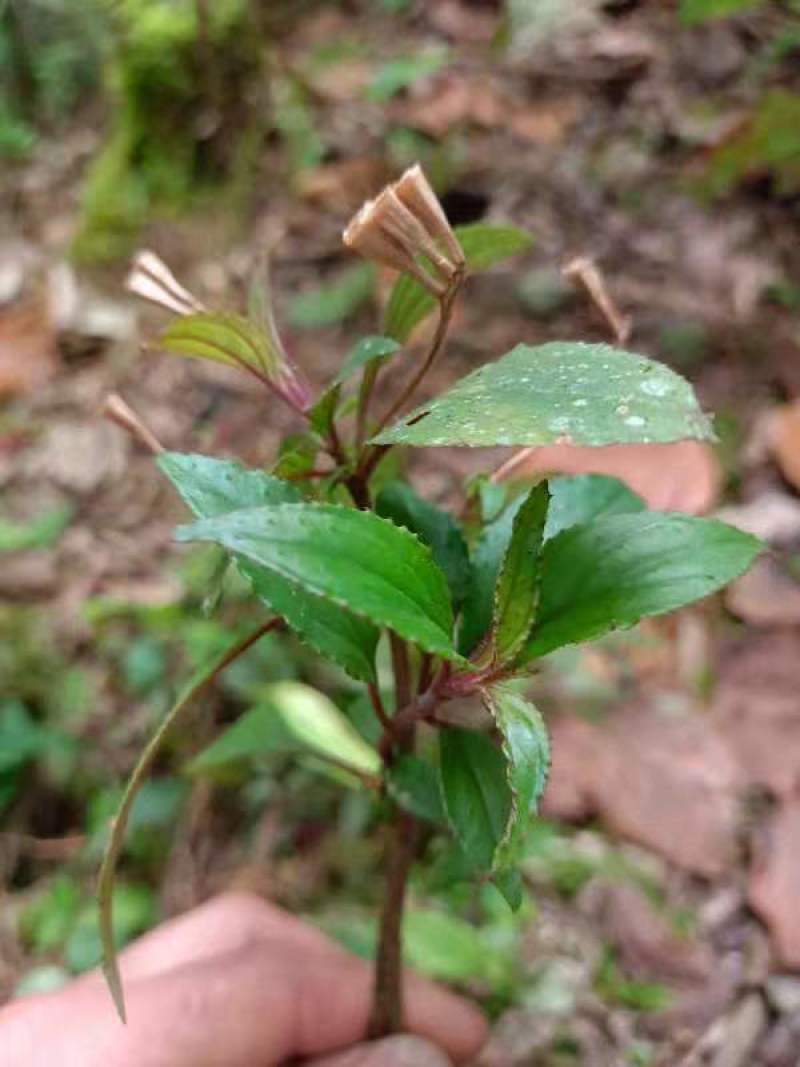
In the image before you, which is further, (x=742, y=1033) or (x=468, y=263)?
(x=742, y=1033)

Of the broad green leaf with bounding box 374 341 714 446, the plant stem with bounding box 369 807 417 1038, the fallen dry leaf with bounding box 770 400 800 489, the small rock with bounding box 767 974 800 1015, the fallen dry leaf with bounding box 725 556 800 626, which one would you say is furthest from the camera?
the fallen dry leaf with bounding box 770 400 800 489

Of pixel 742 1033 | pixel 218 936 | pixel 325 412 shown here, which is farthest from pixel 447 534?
pixel 742 1033

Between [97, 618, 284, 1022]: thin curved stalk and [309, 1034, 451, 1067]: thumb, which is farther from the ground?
[97, 618, 284, 1022]: thin curved stalk

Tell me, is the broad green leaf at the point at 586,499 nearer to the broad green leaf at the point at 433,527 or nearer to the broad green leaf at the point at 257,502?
the broad green leaf at the point at 433,527

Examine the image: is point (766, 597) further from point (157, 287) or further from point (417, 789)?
point (157, 287)

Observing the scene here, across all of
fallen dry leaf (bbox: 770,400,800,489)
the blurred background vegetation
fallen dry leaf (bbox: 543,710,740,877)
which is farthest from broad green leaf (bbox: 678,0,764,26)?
fallen dry leaf (bbox: 543,710,740,877)

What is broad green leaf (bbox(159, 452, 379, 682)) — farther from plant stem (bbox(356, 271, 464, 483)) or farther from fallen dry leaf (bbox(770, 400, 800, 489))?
fallen dry leaf (bbox(770, 400, 800, 489))
